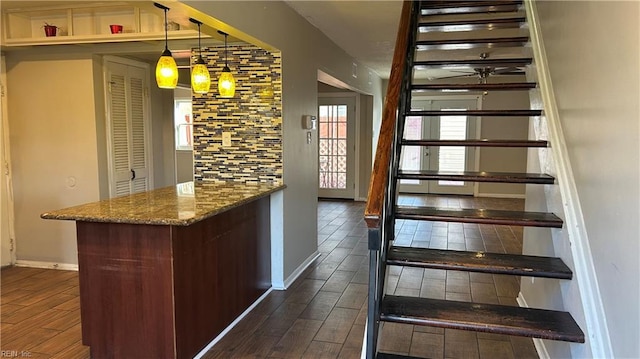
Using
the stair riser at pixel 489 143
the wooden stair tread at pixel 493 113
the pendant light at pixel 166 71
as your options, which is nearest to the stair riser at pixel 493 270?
the stair riser at pixel 489 143

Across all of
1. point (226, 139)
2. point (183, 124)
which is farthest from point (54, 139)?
point (183, 124)

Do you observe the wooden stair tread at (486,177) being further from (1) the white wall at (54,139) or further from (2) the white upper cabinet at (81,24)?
(1) the white wall at (54,139)

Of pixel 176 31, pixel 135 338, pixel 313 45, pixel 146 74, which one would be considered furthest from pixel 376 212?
pixel 146 74

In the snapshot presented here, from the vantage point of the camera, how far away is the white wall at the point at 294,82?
3107 millimetres

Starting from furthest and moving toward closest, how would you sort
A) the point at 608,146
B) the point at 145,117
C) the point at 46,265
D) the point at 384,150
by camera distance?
the point at 145,117 < the point at 46,265 < the point at 384,150 < the point at 608,146

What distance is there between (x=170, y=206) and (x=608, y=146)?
227cm

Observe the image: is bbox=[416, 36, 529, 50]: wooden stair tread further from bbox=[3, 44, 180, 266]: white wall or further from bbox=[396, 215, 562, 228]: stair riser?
bbox=[3, 44, 180, 266]: white wall

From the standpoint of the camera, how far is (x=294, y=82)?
400 cm

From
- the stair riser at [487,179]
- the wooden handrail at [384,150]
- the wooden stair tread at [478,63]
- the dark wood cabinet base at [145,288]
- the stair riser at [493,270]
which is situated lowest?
the dark wood cabinet base at [145,288]

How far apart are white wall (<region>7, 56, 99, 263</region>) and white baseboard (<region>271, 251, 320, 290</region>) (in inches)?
77.8

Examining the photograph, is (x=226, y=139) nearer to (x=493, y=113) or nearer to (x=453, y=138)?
(x=493, y=113)

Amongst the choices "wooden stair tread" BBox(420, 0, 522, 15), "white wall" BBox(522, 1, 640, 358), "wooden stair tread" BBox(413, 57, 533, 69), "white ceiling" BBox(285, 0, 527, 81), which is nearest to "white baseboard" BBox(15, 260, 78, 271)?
"white ceiling" BBox(285, 0, 527, 81)

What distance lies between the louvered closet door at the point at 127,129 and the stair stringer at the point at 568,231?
12.2 feet

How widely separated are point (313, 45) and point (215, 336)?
287 centimetres
